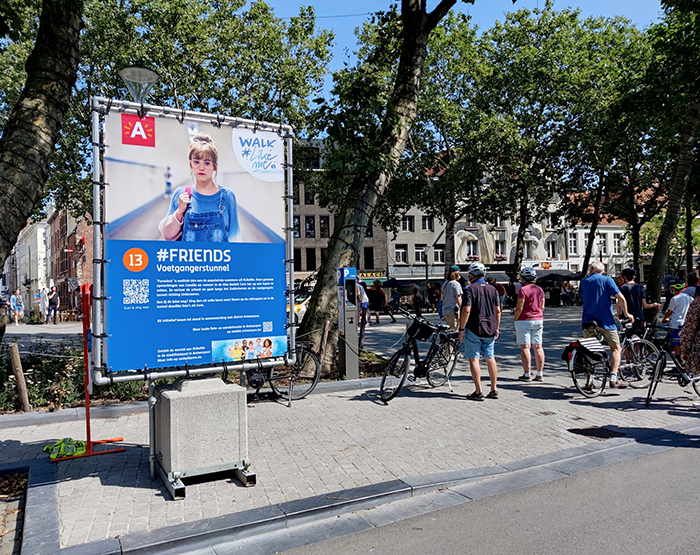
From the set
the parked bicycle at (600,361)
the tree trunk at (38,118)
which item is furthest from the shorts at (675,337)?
the tree trunk at (38,118)

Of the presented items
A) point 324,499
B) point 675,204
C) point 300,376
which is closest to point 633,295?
point 675,204

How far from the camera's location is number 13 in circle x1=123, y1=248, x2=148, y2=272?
471 cm

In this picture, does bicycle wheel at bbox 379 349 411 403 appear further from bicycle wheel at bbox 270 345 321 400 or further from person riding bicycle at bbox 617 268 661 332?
person riding bicycle at bbox 617 268 661 332

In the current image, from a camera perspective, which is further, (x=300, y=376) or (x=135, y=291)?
(x=300, y=376)

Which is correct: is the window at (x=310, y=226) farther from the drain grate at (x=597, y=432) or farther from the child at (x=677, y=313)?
the drain grate at (x=597, y=432)

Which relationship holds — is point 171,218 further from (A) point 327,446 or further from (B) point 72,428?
(B) point 72,428

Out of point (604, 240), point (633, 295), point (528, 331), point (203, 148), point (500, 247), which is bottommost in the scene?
point (528, 331)

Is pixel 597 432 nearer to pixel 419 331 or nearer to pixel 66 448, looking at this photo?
pixel 419 331

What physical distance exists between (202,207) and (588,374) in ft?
19.7

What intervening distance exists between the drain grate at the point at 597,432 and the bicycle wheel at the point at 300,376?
11.7 feet

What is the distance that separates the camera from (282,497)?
455 centimetres

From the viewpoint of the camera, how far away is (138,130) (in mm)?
4770

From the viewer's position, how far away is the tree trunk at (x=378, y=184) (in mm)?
9688

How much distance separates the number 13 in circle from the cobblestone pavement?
72.5 inches
